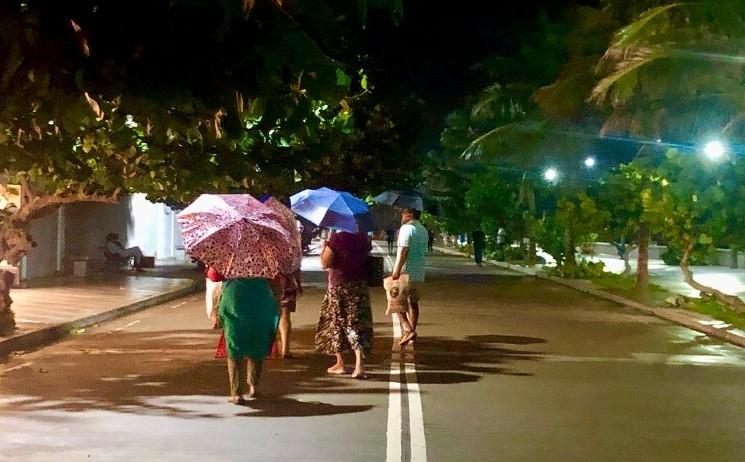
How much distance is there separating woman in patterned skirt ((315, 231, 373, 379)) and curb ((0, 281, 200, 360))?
14.9 ft

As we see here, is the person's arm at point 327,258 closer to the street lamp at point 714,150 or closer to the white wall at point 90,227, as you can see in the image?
the street lamp at point 714,150

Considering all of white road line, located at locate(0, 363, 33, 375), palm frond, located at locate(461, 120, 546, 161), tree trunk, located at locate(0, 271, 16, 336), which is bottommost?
white road line, located at locate(0, 363, 33, 375)

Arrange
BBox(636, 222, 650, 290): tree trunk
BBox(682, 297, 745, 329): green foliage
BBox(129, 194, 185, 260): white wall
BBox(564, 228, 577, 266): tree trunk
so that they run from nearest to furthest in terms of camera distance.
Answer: BBox(682, 297, 745, 329): green foliage
BBox(636, 222, 650, 290): tree trunk
BBox(564, 228, 577, 266): tree trunk
BBox(129, 194, 185, 260): white wall

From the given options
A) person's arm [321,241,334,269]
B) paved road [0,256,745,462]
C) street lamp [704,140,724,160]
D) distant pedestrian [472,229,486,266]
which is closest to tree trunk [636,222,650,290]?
street lamp [704,140,724,160]

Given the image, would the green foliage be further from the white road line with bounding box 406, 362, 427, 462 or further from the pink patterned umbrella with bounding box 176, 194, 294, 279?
the pink patterned umbrella with bounding box 176, 194, 294, 279

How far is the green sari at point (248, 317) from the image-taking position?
9.96 metres

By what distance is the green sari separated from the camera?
9.96 metres

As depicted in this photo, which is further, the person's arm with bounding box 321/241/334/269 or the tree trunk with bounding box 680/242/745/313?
the tree trunk with bounding box 680/242/745/313

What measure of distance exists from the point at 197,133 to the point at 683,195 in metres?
10.5

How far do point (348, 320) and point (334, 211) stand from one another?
135 centimetres

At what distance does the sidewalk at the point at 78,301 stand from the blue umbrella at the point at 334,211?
4.49 meters

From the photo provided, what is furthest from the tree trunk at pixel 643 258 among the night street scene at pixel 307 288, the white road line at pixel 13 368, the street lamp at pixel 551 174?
the white road line at pixel 13 368

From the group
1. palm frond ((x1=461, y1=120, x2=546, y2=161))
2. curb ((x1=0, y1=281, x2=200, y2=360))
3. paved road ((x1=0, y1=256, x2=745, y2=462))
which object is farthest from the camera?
palm frond ((x1=461, y1=120, x2=546, y2=161))

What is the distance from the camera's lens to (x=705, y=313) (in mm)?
20422
